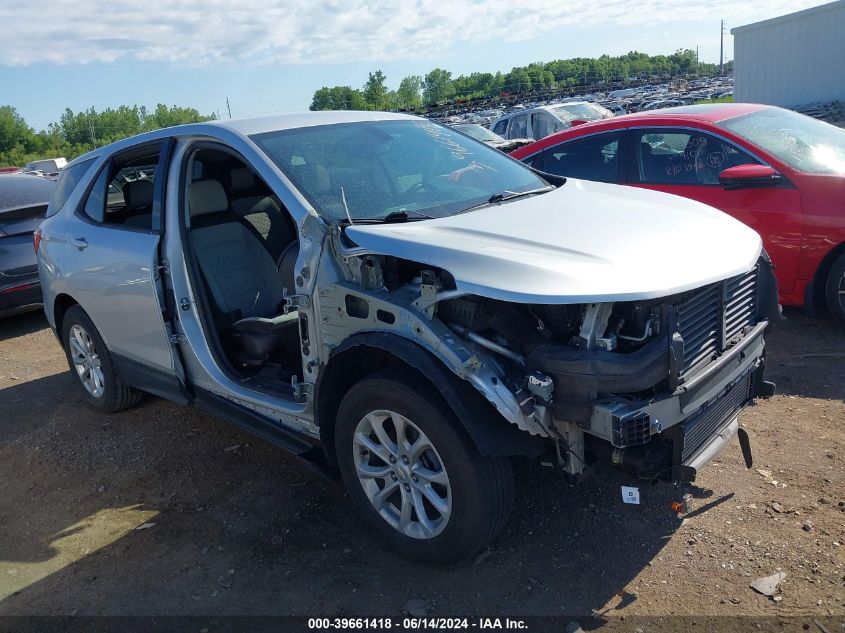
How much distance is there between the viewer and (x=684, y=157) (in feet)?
19.9

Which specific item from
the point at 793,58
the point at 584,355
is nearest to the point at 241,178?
the point at 584,355

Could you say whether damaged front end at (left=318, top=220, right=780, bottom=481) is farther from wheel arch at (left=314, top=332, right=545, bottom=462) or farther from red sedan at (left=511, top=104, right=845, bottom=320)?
red sedan at (left=511, top=104, right=845, bottom=320)

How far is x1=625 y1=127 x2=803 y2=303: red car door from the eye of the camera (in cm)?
542

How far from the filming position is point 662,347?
2.73 m

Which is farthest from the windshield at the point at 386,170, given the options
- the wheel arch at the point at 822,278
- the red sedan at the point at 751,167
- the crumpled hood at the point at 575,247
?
the wheel arch at the point at 822,278

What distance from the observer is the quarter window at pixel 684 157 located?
5863mm

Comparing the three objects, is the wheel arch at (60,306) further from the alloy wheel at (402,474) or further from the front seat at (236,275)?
the alloy wheel at (402,474)

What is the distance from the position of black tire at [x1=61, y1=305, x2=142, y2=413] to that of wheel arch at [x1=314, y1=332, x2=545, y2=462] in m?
2.52

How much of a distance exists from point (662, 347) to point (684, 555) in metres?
1.05

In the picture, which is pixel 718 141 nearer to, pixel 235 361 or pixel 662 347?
pixel 662 347

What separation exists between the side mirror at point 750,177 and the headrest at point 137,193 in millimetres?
4179

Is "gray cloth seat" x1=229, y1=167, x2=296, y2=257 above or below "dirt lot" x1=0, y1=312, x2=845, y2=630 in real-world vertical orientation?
above

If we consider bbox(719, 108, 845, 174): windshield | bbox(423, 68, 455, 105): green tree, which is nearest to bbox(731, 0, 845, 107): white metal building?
bbox(719, 108, 845, 174): windshield

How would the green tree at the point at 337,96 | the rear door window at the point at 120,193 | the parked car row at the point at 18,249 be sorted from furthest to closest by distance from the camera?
the green tree at the point at 337,96, the parked car row at the point at 18,249, the rear door window at the point at 120,193
